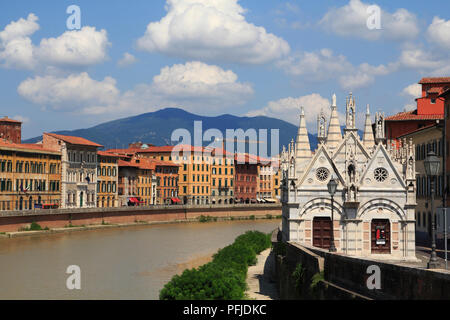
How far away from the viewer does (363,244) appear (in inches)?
1275

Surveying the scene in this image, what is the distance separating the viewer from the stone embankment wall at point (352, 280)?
47.3 feet

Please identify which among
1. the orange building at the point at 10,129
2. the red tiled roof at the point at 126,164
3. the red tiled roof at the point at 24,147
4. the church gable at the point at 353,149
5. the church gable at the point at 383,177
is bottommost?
the church gable at the point at 383,177

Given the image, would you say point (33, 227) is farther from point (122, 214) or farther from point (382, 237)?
point (382, 237)

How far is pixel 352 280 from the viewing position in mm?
18000

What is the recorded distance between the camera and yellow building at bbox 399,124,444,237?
2023 inches

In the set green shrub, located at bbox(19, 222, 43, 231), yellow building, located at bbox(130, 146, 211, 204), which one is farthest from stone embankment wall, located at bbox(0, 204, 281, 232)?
yellow building, located at bbox(130, 146, 211, 204)

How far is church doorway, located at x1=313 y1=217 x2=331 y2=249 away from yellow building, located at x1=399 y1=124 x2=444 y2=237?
19735 mm

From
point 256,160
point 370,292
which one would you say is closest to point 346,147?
point 370,292

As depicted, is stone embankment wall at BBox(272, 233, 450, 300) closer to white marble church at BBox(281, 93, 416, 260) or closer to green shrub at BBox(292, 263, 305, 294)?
green shrub at BBox(292, 263, 305, 294)

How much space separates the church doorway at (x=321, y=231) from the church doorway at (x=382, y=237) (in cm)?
196

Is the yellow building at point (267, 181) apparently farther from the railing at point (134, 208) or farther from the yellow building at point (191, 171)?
the railing at point (134, 208)

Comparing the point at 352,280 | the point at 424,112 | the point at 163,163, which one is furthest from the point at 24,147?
the point at 352,280

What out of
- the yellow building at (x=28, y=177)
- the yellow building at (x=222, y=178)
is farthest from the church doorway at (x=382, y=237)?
the yellow building at (x=222, y=178)

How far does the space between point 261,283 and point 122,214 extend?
209ft
